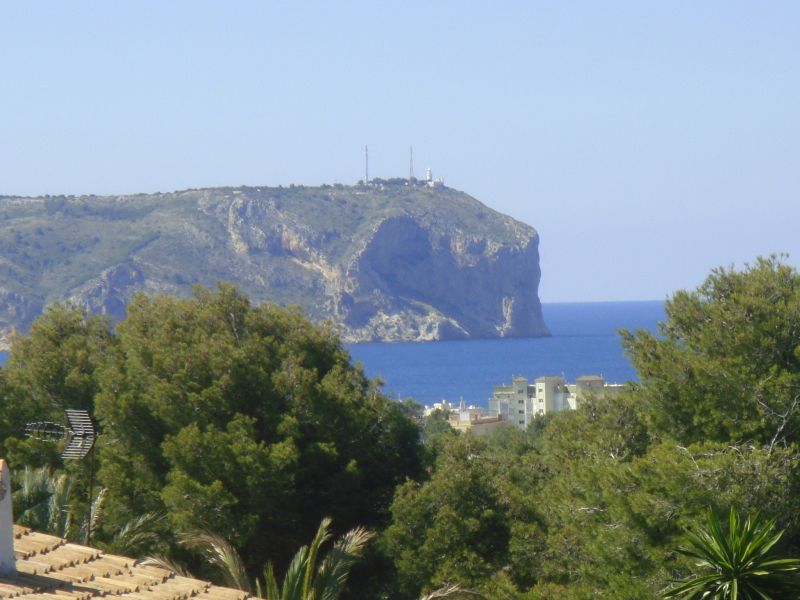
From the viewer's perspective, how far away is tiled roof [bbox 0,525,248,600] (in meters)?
8.30

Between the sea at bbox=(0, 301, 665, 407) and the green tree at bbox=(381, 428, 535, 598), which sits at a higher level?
the green tree at bbox=(381, 428, 535, 598)

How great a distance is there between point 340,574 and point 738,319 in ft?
18.7

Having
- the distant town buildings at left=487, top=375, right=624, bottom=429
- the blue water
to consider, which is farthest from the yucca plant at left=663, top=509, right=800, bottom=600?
the blue water

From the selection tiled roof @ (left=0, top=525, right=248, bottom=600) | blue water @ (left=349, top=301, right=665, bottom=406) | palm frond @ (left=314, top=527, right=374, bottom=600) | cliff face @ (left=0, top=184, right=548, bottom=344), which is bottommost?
blue water @ (left=349, top=301, right=665, bottom=406)

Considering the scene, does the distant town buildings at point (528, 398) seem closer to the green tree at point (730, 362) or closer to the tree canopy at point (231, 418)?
the tree canopy at point (231, 418)

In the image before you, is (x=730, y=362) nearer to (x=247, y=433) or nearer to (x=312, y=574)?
(x=312, y=574)

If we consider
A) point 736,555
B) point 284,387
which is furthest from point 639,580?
point 284,387

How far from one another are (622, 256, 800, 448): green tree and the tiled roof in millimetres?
6485

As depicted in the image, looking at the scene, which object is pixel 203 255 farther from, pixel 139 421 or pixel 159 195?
pixel 139 421

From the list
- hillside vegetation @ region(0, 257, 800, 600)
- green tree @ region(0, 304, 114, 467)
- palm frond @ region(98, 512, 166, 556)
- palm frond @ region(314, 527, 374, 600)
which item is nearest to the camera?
palm frond @ region(314, 527, 374, 600)

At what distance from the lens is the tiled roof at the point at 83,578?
8.30 m

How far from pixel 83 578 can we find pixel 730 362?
759 centimetres

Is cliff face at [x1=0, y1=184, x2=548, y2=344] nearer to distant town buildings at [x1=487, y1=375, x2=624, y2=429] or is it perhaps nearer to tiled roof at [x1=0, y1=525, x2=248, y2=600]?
distant town buildings at [x1=487, y1=375, x2=624, y2=429]

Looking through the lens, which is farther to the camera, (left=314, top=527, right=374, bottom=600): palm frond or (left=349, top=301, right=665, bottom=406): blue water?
(left=349, top=301, right=665, bottom=406): blue water
